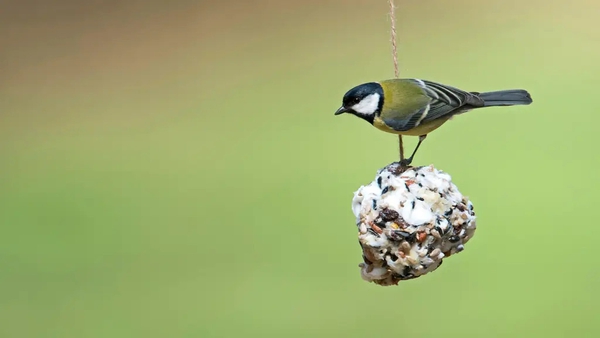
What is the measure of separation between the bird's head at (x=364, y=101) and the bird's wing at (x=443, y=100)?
0.07 m

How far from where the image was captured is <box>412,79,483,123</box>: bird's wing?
104cm

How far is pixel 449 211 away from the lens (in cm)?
91

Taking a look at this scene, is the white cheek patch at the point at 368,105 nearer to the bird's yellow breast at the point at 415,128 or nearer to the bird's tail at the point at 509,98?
the bird's yellow breast at the point at 415,128

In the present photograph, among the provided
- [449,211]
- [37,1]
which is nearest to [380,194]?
[449,211]

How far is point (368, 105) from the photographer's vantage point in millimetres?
1017

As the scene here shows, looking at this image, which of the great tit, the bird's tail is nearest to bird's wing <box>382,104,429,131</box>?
the great tit

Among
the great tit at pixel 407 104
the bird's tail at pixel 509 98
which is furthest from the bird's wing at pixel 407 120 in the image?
the bird's tail at pixel 509 98

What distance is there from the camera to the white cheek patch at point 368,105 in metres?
1.01

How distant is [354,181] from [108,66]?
3.35 ft

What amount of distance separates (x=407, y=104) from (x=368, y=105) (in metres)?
0.07

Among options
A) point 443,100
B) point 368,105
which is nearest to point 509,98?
point 443,100

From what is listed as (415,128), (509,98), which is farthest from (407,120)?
(509,98)

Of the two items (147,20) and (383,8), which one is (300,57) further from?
(147,20)

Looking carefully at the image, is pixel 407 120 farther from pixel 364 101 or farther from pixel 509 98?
pixel 509 98
